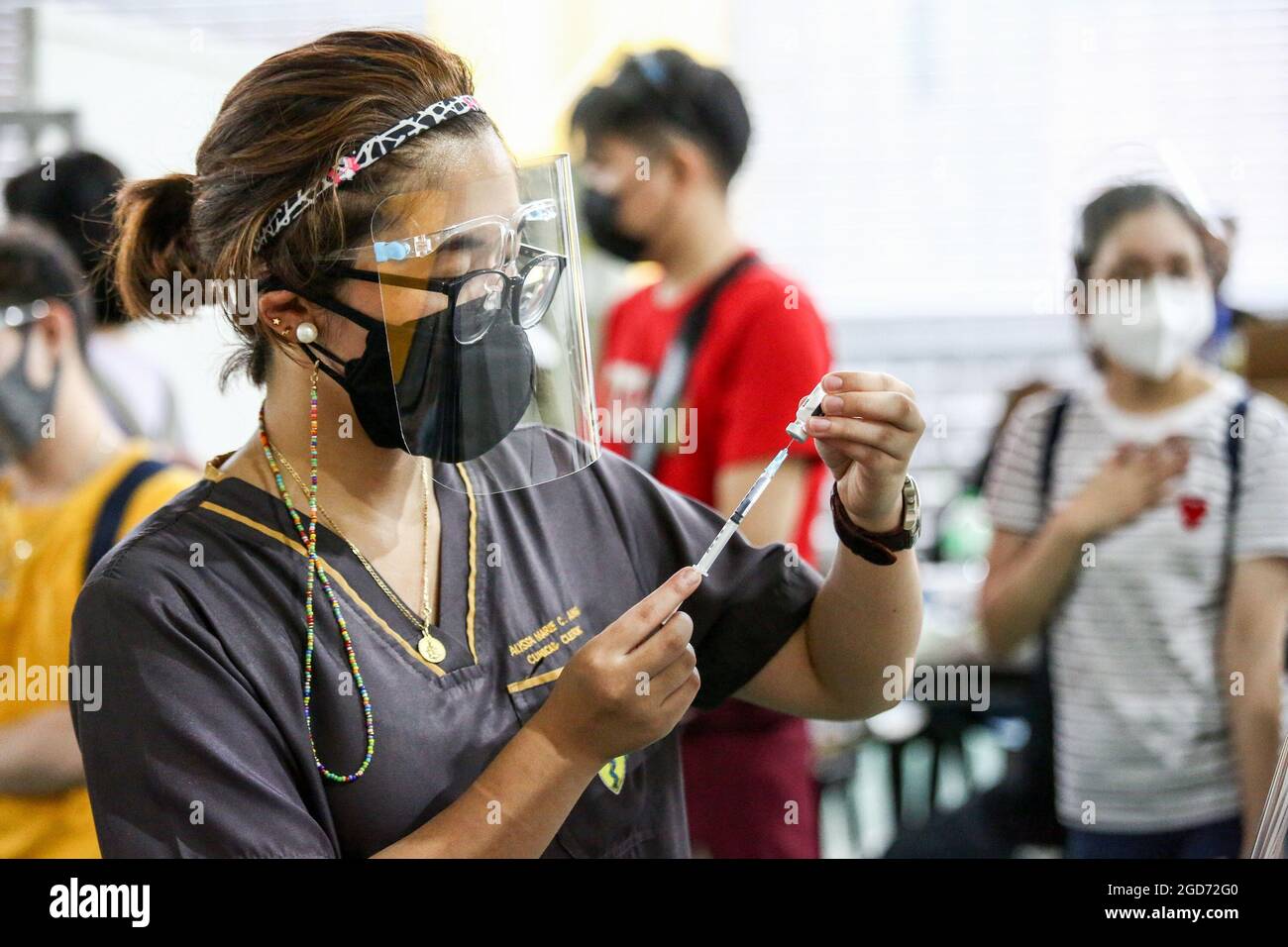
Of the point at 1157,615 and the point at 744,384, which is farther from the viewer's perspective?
the point at 744,384

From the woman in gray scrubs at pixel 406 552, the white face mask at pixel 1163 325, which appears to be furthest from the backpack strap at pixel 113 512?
the white face mask at pixel 1163 325

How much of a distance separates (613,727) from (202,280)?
0.52m

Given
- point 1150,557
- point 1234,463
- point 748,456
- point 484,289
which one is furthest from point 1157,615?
point 484,289

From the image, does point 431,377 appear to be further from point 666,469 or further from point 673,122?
point 673,122

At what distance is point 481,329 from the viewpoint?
1022 millimetres

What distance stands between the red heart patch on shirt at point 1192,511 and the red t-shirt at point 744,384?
1.48 feet

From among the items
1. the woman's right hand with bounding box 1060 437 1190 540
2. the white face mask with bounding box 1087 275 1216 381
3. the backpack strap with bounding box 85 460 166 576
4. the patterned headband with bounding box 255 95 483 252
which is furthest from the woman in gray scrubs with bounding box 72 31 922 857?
the white face mask with bounding box 1087 275 1216 381

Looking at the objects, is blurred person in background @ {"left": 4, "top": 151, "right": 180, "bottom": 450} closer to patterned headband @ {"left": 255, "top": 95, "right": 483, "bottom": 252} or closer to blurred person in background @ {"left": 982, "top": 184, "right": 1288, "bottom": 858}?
patterned headband @ {"left": 255, "top": 95, "right": 483, "bottom": 252}

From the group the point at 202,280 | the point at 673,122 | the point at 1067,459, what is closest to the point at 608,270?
the point at 673,122

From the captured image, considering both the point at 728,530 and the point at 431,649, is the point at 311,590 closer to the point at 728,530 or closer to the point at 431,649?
the point at 431,649

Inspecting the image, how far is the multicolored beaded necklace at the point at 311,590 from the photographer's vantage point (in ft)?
3.13

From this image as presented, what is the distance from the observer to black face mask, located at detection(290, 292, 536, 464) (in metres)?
1.01

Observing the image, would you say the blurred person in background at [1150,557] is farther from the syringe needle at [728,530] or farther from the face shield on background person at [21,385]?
the face shield on background person at [21,385]

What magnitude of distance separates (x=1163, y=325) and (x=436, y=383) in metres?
1.01
